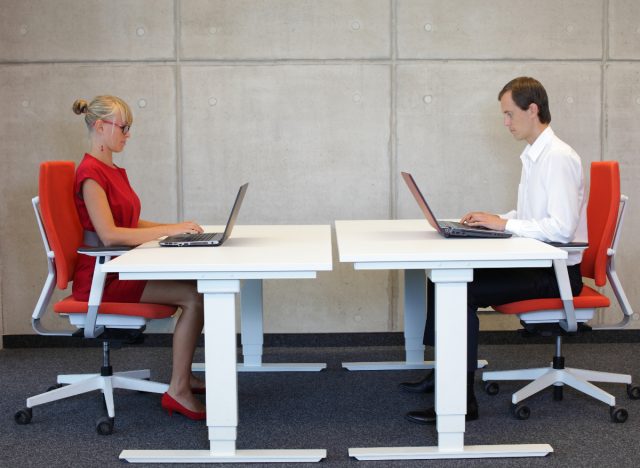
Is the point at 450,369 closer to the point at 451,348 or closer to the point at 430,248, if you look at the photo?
the point at 451,348

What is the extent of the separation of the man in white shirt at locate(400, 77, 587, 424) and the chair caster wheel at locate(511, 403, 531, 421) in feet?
0.59

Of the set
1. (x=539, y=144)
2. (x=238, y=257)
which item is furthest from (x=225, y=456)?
(x=539, y=144)

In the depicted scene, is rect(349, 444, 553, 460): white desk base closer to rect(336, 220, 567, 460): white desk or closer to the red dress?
rect(336, 220, 567, 460): white desk

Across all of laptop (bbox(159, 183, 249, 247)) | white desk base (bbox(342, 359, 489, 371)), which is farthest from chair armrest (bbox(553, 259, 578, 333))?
laptop (bbox(159, 183, 249, 247))

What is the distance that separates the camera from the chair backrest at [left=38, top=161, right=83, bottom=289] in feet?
11.2

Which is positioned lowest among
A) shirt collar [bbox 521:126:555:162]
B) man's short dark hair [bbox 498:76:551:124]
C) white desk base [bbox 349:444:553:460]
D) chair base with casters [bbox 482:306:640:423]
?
white desk base [bbox 349:444:553:460]

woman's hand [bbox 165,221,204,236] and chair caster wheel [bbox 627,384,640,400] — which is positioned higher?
woman's hand [bbox 165,221,204,236]

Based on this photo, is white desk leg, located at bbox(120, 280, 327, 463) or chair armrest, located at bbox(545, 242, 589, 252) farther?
chair armrest, located at bbox(545, 242, 589, 252)

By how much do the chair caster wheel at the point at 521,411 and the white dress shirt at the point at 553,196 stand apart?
2.23 feet

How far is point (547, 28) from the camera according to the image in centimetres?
504

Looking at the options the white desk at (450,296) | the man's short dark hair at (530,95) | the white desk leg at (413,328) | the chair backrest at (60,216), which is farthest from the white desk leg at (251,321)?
the man's short dark hair at (530,95)

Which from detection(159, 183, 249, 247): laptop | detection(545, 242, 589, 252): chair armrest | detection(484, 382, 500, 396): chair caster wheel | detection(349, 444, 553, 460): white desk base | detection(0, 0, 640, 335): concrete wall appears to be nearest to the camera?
detection(349, 444, 553, 460): white desk base

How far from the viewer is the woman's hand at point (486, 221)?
356cm

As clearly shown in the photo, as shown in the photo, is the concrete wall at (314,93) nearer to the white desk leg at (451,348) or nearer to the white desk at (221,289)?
the white desk at (221,289)
